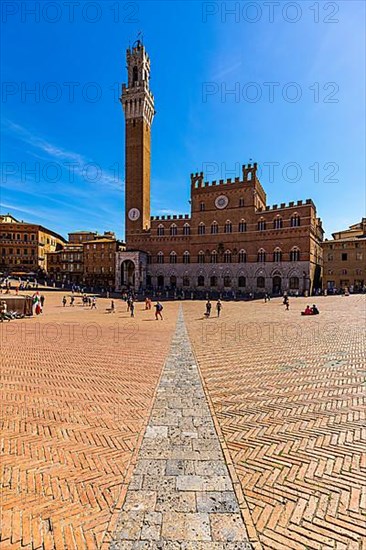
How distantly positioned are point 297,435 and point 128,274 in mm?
46906

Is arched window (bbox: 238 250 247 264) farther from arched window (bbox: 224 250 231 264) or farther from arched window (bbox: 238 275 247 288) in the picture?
arched window (bbox: 238 275 247 288)

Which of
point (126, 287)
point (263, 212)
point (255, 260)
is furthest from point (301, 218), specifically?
point (126, 287)

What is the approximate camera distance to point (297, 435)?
5145 millimetres

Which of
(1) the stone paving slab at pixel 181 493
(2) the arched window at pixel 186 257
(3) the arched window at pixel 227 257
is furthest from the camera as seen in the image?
(2) the arched window at pixel 186 257

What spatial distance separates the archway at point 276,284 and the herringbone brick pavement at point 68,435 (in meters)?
34.8

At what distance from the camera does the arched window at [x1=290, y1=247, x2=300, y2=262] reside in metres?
41.3

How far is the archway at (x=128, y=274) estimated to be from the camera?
49.6m

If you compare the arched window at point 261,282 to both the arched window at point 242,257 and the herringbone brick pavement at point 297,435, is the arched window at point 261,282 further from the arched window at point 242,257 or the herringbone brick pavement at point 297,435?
the herringbone brick pavement at point 297,435

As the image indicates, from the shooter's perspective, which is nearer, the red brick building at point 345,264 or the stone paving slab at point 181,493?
the stone paving slab at point 181,493

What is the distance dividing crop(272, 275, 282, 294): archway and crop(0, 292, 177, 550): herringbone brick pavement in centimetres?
3477

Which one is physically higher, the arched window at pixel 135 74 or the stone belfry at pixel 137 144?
the arched window at pixel 135 74

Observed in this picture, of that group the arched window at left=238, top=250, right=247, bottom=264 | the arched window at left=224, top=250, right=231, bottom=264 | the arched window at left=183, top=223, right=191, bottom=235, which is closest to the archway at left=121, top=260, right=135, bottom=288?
the arched window at left=183, top=223, right=191, bottom=235

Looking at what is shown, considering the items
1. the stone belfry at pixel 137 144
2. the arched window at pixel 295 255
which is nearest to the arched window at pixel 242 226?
the arched window at pixel 295 255

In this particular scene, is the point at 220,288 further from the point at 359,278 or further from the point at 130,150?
the point at 130,150
